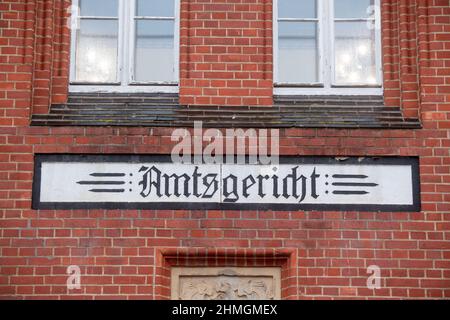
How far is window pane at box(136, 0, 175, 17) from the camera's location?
31.2ft

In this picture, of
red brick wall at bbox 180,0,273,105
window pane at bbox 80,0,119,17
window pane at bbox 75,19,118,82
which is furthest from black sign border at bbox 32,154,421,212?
window pane at bbox 80,0,119,17

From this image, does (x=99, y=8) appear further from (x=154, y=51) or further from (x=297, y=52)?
(x=297, y=52)

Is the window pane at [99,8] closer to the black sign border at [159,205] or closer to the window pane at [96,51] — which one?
the window pane at [96,51]

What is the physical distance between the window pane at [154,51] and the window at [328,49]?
1.09 m

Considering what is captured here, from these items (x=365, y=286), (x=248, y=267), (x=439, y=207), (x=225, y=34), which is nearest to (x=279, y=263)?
(x=248, y=267)

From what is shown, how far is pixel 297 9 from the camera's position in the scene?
9.56 m

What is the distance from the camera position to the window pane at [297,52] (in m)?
9.41

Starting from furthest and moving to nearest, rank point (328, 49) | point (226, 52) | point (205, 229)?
point (328, 49)
point (226, 52)
point (205, 229)

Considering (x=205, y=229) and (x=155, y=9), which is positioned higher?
(x=155, y=9)

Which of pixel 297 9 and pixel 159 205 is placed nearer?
pixel 159 205

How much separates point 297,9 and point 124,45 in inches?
72.2

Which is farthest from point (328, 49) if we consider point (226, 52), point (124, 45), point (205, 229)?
point (205, 229)

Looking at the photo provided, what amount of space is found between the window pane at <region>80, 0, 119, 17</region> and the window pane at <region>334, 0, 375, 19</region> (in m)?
2.29

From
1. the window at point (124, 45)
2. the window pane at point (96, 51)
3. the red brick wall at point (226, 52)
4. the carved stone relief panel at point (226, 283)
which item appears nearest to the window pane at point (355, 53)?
the red brick wall at point (226, 52)
